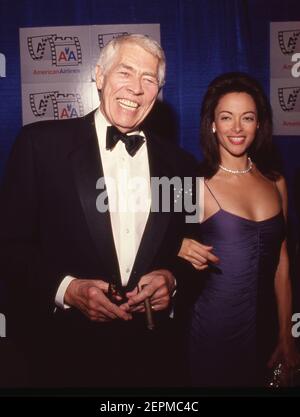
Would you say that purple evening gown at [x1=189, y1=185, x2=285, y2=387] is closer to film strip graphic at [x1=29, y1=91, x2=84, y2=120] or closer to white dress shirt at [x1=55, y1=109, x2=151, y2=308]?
white dress shirt at [x1=55, y1=109, x2=151, y2=308]

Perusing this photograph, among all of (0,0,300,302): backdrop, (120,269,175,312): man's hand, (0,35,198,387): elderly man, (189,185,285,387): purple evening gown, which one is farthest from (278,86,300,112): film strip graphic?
(120,269,175,312): man's hand

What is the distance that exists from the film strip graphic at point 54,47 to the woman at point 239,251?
0.87 meters

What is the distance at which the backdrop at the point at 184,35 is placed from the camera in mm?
2262

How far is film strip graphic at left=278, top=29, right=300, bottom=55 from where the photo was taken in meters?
2.27

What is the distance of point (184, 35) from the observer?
230cm

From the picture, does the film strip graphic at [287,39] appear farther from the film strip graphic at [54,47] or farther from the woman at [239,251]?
the film strip graphic at [54,47]

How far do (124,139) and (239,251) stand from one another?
0.67m

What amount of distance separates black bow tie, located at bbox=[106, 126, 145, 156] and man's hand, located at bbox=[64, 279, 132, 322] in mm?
431

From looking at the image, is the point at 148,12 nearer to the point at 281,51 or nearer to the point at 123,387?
the point at 281,51

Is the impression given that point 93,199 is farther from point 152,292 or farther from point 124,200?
point 152,292

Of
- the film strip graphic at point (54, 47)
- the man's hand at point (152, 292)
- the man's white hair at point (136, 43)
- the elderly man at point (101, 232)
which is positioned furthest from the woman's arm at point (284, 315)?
the film strip graphic at point (54, 47)

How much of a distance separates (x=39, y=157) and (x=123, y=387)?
Result: 31.1 inches

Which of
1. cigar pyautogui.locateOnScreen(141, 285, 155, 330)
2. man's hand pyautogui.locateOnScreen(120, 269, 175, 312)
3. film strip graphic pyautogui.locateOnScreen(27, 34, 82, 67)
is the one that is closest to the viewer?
cigar pyautogui.locateOnScreen(141, 285, 155, 330)
